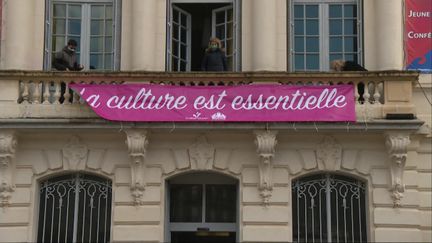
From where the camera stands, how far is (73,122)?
670 inches

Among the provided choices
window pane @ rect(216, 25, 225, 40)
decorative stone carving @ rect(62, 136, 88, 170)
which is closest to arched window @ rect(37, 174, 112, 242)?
decorative stone carving @ rect(62, 136, 88, 170)

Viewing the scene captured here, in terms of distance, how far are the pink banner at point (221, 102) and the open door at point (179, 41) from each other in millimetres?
1799

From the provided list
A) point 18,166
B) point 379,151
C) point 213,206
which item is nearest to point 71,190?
point 18,166

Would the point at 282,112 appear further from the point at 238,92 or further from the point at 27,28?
the point at 27,28

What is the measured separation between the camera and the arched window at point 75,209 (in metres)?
17.6

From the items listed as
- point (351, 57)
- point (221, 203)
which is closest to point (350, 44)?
point (351, 57)

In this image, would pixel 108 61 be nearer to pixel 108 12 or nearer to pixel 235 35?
pixel 108 12

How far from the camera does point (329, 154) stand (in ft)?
56.9

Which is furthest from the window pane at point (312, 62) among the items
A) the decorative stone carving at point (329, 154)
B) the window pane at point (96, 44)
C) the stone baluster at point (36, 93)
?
the stone baluster at point (36, 93)

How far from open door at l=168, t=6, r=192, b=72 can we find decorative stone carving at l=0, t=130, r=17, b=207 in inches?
162

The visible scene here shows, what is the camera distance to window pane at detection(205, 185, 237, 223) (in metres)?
18.1

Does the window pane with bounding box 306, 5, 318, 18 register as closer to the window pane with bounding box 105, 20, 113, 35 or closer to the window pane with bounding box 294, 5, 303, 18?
the window pane with bounding box 294, 5, 303, 18

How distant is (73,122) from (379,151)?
676 centimetres

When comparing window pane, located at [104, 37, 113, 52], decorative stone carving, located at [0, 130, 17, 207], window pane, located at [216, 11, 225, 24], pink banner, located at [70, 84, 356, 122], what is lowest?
decorative stone carving, located at [0, 130, 17, 207]
